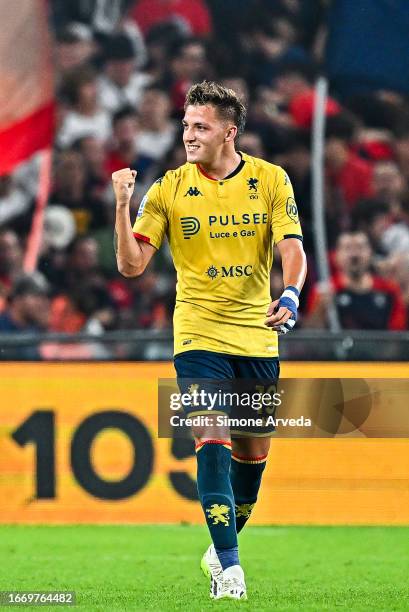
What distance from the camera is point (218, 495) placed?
5.36m

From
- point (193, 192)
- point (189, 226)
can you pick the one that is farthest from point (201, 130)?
point (189, 226)

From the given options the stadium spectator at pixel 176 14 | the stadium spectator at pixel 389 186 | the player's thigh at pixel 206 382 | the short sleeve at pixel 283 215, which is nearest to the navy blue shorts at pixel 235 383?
the player's thigh at pixel 206 382

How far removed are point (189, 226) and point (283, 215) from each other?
43cm

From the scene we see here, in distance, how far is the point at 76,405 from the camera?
28.0 ft

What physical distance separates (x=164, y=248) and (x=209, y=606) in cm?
660

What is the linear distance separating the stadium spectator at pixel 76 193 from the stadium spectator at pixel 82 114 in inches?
9.5

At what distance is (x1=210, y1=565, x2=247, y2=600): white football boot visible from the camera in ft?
17.0

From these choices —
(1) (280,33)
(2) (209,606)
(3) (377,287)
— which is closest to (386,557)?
(2) (209,606)

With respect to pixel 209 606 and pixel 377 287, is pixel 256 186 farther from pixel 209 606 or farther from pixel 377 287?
pixel 377 287

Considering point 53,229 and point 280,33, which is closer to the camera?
point 53,229

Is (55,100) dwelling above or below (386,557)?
above

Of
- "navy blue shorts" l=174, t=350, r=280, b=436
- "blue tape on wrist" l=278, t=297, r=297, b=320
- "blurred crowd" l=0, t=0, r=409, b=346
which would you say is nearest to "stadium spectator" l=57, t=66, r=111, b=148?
"blurred crowd" l=0, t=0, r=409, b=346

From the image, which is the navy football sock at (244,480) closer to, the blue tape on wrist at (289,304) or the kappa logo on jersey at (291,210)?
the blue tape on wrist at (289,304)

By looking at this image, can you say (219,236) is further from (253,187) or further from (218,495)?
(218,495)
